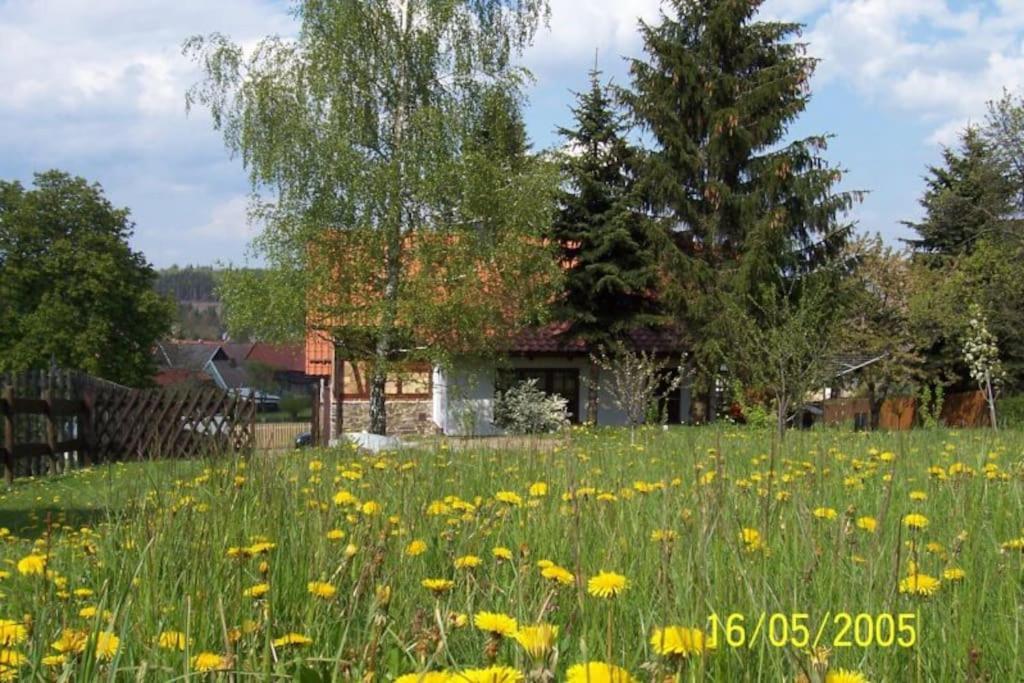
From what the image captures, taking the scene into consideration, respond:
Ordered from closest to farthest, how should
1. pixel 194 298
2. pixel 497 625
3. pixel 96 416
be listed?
pixel 497 625 → pixel 96 416 → pixel 194 298

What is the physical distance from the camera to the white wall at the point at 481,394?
80.0 feet

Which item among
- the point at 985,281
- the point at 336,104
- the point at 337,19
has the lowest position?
the point at 985,281

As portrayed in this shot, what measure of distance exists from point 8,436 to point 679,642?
14.3 metres

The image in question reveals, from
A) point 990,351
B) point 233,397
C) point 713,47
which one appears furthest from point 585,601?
point 713,47

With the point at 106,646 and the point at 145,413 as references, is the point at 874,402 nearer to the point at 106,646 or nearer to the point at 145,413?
the point at 145,413

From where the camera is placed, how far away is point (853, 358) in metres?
31.8

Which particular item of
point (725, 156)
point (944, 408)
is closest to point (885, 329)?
point (944, 408)

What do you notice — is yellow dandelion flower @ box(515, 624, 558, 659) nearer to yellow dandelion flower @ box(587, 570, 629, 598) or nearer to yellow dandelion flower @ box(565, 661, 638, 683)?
yellow dandelion flower @ box(565, 661, 638, 683)

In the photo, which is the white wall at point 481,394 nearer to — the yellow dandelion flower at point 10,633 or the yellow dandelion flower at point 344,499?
the yellow dandelion flower at point 344,499

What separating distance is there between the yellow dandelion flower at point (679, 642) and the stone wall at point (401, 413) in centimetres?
2807

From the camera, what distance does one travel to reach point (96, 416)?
1725 centimetres

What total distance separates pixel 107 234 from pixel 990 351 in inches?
1360

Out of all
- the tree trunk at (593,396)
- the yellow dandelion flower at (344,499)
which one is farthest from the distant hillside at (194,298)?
the yellow dandelion flower at (344,499)

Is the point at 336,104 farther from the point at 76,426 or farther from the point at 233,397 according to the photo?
the point at 76,426
